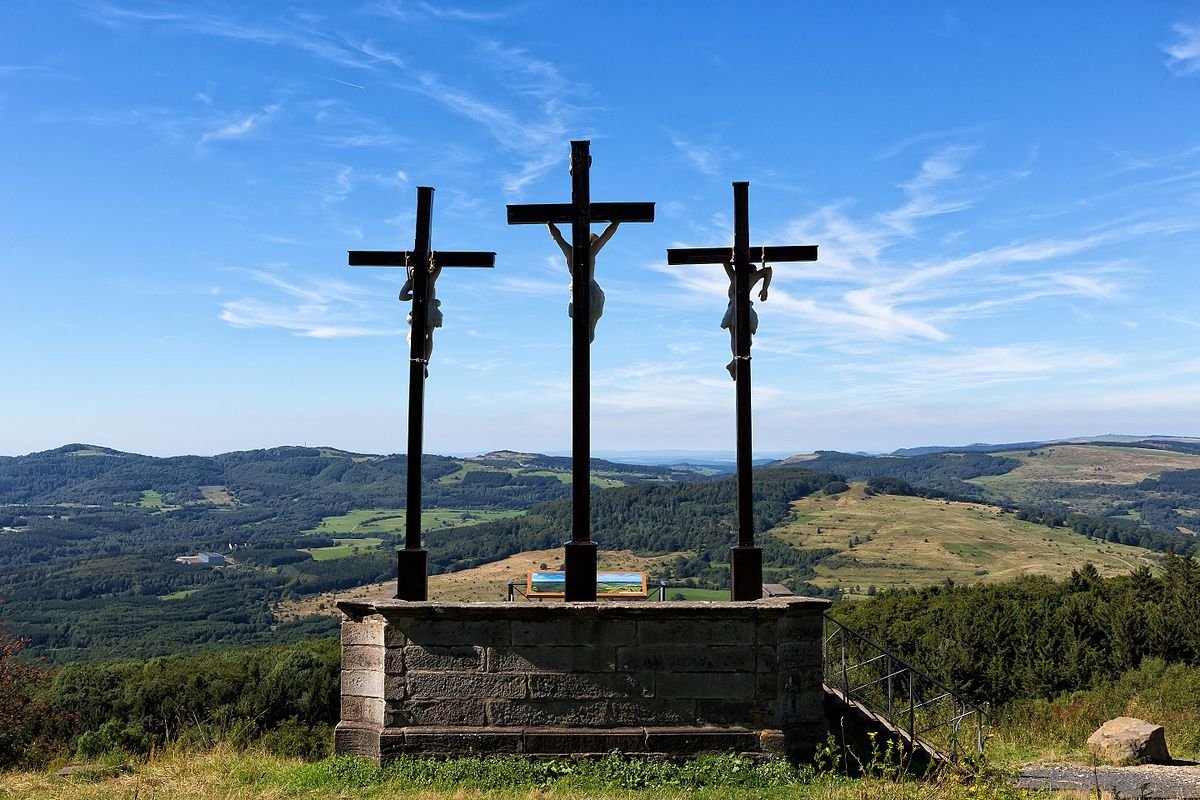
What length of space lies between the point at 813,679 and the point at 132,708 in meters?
30.4

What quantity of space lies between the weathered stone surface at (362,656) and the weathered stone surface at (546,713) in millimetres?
1324

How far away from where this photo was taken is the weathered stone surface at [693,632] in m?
8.25

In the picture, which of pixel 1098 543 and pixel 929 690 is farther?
pixel 1098 543

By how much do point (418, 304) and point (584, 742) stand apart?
5359mm

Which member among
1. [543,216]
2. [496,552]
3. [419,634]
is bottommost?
[496,552]

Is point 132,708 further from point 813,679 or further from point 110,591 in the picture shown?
point 110,591

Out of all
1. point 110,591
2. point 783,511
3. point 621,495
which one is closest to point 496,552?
point 621,495

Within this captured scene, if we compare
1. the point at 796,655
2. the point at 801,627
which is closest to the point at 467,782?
the point at 796,655

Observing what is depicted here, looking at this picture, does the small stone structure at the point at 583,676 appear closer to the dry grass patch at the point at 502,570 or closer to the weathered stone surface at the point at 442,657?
the weathered stone surface at the point at 442,657

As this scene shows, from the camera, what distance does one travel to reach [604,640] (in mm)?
8242

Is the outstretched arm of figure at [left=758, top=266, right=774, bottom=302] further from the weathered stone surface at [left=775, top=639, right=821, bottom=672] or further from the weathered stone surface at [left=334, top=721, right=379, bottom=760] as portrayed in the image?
the weathered stone surface at [left=334, top=721, right=379, bottom=760]

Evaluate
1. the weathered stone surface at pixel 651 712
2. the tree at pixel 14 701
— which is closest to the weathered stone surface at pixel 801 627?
the weathered stone surface at pixel 651 712

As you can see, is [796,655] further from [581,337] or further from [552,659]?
[581,337]

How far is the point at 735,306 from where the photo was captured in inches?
366
